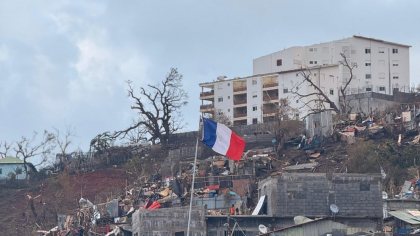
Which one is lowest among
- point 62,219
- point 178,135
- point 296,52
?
point 62,219

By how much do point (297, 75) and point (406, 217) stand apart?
4408 cm

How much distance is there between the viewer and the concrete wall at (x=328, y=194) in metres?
48.4

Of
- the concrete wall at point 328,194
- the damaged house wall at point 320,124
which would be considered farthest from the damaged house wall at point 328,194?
the damaged house wall at point 320,124

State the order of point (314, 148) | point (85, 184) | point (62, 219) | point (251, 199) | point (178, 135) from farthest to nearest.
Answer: point (178, 135) → point (85, 184) → point (314, 148) → point (62, 219) → point (251, 199)

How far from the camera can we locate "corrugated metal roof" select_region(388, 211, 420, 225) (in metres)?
45.9

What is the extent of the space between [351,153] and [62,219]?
1848 centimetres

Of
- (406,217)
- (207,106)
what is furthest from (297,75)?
(406,217)

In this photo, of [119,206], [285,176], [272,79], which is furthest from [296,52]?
[285,176]

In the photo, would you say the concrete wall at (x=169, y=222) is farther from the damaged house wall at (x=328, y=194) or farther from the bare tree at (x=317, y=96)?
the bare tree at (x=317, y=96)

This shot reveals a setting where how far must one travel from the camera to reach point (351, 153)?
208 feet

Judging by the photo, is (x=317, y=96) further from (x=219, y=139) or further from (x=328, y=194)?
(x=219, y=139)

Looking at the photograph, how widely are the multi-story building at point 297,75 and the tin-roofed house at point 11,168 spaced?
59.6 ft

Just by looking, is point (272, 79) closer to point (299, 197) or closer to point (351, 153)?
point (351, 153)

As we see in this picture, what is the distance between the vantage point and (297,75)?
295ft
